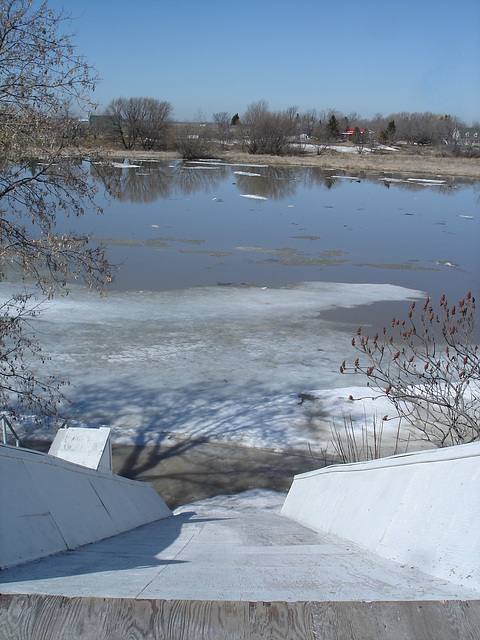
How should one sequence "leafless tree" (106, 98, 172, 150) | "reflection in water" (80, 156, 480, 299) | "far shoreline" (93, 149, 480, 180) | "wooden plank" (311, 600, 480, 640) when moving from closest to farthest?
"wooden plank" (311, 600, 480, 640) < "reflection in water" (80, 156, 480, 299) < "far shoreline" (93, 149, 480, 180) < "leafless tree" (106, 98, 172, 150)

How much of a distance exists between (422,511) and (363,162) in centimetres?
6528

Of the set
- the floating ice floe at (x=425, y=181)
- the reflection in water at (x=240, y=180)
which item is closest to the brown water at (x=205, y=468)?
the reflection in water at (x=240, y=180)

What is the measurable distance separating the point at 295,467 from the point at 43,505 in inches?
186

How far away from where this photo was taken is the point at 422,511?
1.84 metres

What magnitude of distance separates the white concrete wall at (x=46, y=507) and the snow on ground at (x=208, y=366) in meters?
4.07

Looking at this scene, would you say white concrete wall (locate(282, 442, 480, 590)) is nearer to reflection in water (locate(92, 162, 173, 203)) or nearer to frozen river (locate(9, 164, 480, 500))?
frozen river (locate(9, 164, 480, 500))

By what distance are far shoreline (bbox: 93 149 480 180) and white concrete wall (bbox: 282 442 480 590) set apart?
53.9 m

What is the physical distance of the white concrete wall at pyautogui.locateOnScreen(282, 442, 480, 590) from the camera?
5.28 feet

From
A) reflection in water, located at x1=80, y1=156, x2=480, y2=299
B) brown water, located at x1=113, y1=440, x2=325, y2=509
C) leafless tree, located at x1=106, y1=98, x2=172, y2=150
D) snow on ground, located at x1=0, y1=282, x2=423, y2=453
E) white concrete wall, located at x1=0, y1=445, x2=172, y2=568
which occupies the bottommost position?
brown water, located at x1=113, y1=440, x2=325, y2=509

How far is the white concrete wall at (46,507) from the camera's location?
1824 millimetres

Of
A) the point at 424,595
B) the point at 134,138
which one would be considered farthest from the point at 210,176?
the point at 424,595

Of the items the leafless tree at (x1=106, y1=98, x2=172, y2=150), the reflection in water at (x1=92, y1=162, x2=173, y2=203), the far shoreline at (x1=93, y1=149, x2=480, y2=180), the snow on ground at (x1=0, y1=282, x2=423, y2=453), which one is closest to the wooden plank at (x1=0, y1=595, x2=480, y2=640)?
the snow on ground at (x1=0, y1=282, x2=423, y2=453)

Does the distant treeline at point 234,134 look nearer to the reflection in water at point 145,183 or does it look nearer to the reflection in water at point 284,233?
the reflection in water at point 145,183

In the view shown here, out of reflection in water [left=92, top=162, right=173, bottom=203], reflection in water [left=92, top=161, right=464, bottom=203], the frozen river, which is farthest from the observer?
reflection in water [left=92, top=161, right=464, bottom=203]
